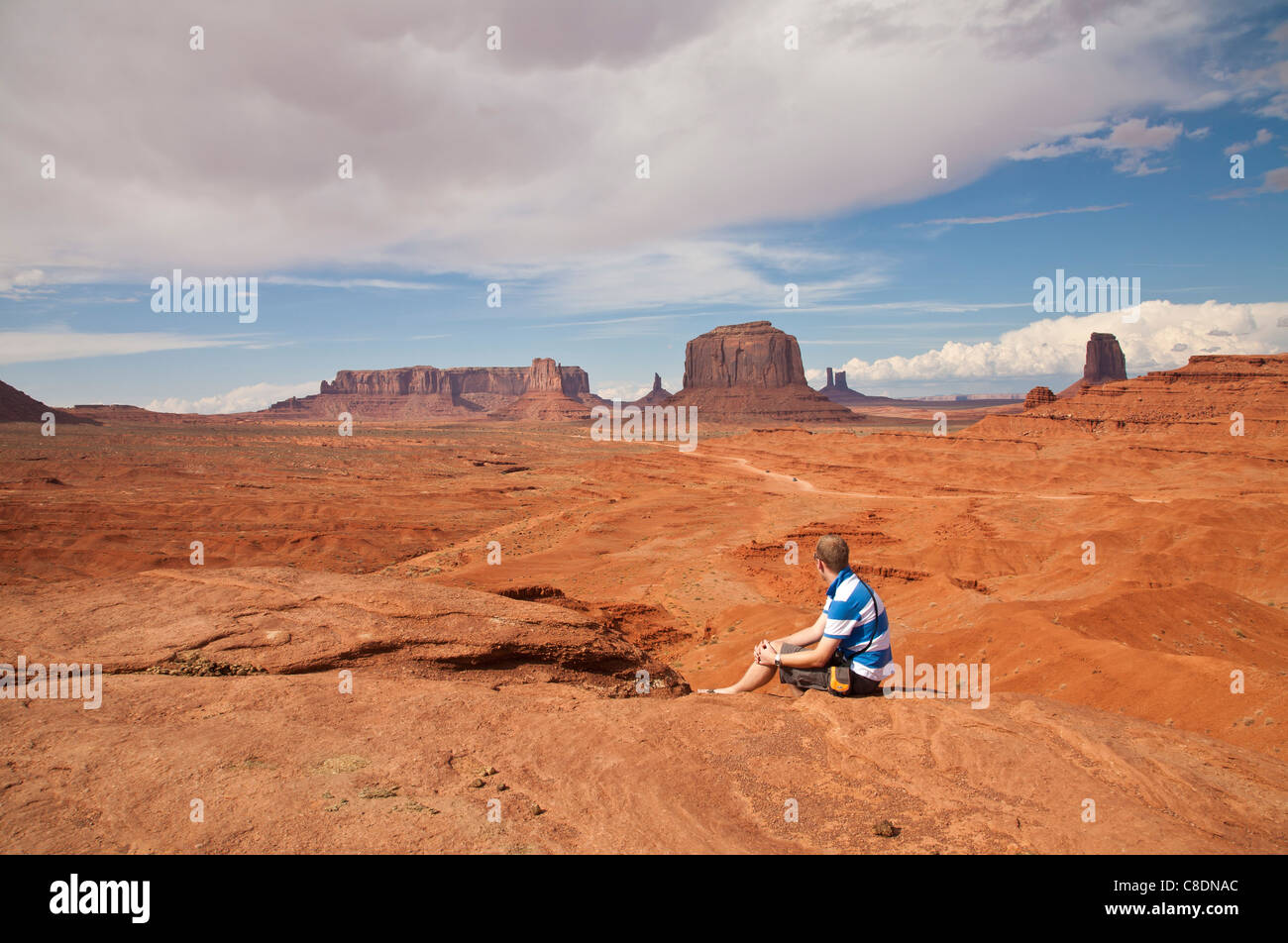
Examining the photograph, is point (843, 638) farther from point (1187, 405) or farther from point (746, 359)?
point (746, 359)

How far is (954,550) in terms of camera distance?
63.8 feet

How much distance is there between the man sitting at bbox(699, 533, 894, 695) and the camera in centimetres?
530

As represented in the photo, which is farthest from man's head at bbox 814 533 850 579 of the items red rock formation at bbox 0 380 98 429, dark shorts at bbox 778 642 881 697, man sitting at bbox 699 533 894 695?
red rock formation at bbox 0 380 98 429

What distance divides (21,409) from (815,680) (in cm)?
12258

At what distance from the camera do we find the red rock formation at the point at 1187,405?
51.6 meters

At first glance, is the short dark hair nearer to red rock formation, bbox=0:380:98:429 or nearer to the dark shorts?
the dark shorts

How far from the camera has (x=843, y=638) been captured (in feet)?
17.6

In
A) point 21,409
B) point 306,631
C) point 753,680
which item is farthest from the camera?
point 21,409

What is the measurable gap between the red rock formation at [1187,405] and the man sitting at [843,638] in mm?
57550

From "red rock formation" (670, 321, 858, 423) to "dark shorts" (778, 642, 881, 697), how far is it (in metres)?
141

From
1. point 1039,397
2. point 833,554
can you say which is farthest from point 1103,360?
point 833,554
